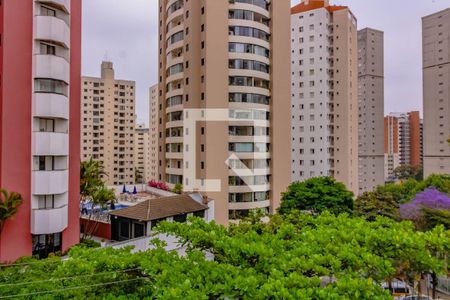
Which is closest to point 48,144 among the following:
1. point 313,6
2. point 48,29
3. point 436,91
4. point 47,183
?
point 47,183

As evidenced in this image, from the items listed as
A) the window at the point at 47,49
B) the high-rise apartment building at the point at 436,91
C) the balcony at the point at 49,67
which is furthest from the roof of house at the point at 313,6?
the balcony at the point at 49,67

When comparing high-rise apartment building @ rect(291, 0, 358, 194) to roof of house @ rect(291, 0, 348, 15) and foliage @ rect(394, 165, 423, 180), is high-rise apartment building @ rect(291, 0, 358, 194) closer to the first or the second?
roof of house @ rect(291, 0, 348, 15)

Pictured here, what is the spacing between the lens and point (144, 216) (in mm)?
15383

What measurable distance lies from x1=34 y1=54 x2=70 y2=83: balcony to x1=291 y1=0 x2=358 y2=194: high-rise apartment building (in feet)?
106

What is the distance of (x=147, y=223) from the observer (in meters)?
15.2

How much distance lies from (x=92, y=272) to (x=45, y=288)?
1457mm

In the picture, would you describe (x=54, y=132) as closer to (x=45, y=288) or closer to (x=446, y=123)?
(x=45, y=288)

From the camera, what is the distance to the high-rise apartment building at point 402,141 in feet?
258

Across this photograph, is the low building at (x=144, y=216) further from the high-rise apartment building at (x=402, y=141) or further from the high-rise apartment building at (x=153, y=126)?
the high-rise apartment building at (x=402, y=141)

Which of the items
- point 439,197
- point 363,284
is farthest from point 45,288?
point 439,197

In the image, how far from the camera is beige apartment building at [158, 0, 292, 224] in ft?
85.6

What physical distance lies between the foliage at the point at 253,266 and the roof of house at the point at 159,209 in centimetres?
859

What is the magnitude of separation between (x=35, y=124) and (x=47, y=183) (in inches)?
105

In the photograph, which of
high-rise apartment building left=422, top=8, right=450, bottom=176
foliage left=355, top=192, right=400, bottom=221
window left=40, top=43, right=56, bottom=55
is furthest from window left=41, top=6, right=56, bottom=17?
high-rise apartment building left=422, top=8, right=450, bottom=176
